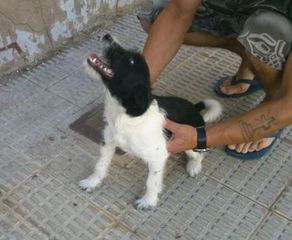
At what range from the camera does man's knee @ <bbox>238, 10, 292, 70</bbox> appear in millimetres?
2256

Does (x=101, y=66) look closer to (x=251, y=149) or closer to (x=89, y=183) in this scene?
(x=89, y=183)

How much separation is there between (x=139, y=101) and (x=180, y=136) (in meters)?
0.41

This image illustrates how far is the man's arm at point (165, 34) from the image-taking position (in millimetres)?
2611

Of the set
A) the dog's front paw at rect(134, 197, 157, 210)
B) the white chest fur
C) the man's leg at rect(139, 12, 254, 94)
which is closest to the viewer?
the white chest fur

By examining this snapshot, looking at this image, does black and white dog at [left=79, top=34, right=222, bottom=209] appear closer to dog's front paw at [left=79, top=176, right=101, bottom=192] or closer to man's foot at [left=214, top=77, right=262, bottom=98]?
dog's front paw at [left=79, top=176, right=101, bottom=192]

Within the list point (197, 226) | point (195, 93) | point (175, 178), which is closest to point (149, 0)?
point (195, 93)

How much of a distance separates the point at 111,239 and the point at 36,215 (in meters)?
0.40

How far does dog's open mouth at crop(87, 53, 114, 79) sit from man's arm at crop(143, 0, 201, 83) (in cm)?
71

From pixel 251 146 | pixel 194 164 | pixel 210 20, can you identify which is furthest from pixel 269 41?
pixel 194 164

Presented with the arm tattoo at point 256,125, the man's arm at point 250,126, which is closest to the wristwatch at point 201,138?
the man's arm at point 250,126

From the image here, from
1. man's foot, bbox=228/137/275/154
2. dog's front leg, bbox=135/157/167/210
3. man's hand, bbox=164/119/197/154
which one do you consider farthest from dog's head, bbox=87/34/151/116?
man's foot, bbox=228/137/275/154

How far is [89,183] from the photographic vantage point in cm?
244

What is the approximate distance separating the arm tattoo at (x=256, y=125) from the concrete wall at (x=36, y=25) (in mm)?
1701

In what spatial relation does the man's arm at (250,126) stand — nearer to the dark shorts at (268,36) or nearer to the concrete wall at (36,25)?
the dark shorts at (268,36)
